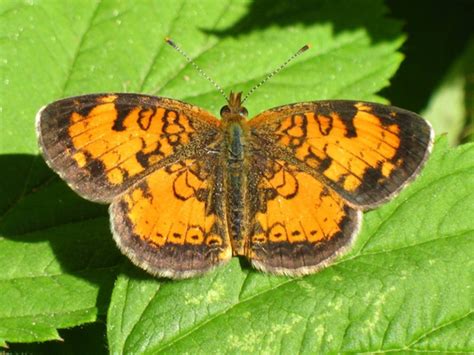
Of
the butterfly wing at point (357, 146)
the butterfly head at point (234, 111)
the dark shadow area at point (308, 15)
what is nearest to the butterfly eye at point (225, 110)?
the butterfly head at point (234, 111)

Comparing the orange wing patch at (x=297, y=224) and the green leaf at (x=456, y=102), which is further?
the green leaf at (x=456, y=102)

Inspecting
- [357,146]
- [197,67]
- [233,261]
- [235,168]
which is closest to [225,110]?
[235,168]

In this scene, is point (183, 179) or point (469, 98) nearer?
point (183, 179)

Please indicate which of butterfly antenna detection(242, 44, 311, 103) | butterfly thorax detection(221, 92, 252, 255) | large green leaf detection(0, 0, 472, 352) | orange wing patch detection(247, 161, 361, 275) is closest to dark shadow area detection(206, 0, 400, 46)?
large green leaf detection(0, 0, 472, 352)

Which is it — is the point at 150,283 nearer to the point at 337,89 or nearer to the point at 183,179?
the point at 183,179

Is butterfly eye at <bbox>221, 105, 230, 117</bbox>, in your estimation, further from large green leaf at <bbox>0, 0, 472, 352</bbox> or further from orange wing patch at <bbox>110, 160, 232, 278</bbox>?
large green leaf at <bbox>0, 0, 472, 352</bbox>

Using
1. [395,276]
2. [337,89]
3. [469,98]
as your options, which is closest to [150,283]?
[395,276]

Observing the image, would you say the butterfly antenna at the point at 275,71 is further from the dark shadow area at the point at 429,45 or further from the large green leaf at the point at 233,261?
the dark shadow area at the point at 429,45
